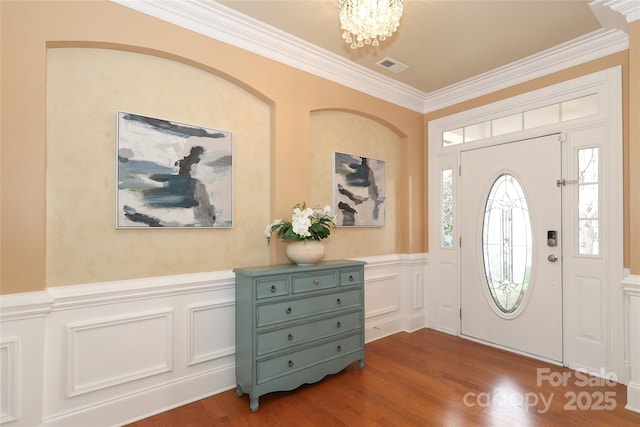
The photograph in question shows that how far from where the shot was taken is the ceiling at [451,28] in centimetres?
257

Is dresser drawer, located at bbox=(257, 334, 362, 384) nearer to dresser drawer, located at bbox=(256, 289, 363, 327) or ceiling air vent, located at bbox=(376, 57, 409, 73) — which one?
dresser drawer, located at bbox=(256, 289, 363, 327)

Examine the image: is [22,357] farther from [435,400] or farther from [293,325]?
[435,400]

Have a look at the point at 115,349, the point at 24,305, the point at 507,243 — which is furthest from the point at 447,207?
the point at 24,305

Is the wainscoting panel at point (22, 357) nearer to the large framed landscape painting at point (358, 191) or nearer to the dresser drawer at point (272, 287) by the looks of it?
the dresser drawer at point (272, 287)

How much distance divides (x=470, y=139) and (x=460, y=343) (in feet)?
7.90

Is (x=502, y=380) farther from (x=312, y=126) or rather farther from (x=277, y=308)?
(x=312, y=126)

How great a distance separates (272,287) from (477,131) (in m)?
3.06

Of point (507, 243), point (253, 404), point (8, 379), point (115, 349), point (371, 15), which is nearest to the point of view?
point (8, 379)

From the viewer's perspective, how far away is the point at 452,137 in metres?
4.21

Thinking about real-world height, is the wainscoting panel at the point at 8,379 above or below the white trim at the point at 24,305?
below

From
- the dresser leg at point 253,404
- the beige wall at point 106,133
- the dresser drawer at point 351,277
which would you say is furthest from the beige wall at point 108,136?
the dresser leg at point 253,404

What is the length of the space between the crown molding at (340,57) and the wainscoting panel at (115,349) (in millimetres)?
1989

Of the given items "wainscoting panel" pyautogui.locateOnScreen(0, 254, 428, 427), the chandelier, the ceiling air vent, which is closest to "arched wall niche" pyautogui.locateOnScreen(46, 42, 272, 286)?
"wainscoting panel" pyautogui.locateOnScreen(0, 254, 428, 427)

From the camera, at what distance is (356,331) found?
10.1 feet
